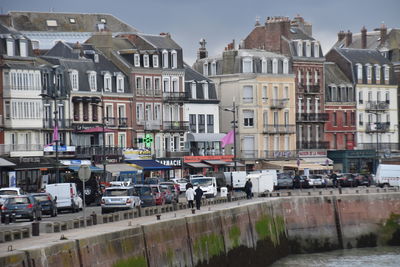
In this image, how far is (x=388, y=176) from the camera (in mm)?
108750

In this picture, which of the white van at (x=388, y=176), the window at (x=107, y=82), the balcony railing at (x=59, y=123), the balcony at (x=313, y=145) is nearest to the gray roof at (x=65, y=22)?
the balcony at (x=313, y=145)

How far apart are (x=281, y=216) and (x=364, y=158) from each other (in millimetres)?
65831

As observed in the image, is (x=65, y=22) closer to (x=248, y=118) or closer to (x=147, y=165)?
(x=248, y=118)

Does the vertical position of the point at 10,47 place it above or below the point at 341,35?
below

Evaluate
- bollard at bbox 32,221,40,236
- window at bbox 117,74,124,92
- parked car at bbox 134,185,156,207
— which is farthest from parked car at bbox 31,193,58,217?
window at bbox 117,74,124,92

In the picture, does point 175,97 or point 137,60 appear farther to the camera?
point 175,97

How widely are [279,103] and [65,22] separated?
30.3 metres

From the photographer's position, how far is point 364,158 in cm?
14400

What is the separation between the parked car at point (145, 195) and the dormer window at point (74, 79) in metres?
36.0

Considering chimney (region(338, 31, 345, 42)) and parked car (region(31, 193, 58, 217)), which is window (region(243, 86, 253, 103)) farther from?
parked car (region(31, 193, 58, 217))

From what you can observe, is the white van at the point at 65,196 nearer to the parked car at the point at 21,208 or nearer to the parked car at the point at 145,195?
the parked car at the point at 145,195

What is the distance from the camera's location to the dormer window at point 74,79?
110125 mm

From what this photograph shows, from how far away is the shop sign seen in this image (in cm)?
11969

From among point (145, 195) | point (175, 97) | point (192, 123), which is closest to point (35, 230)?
point (145, 195)
